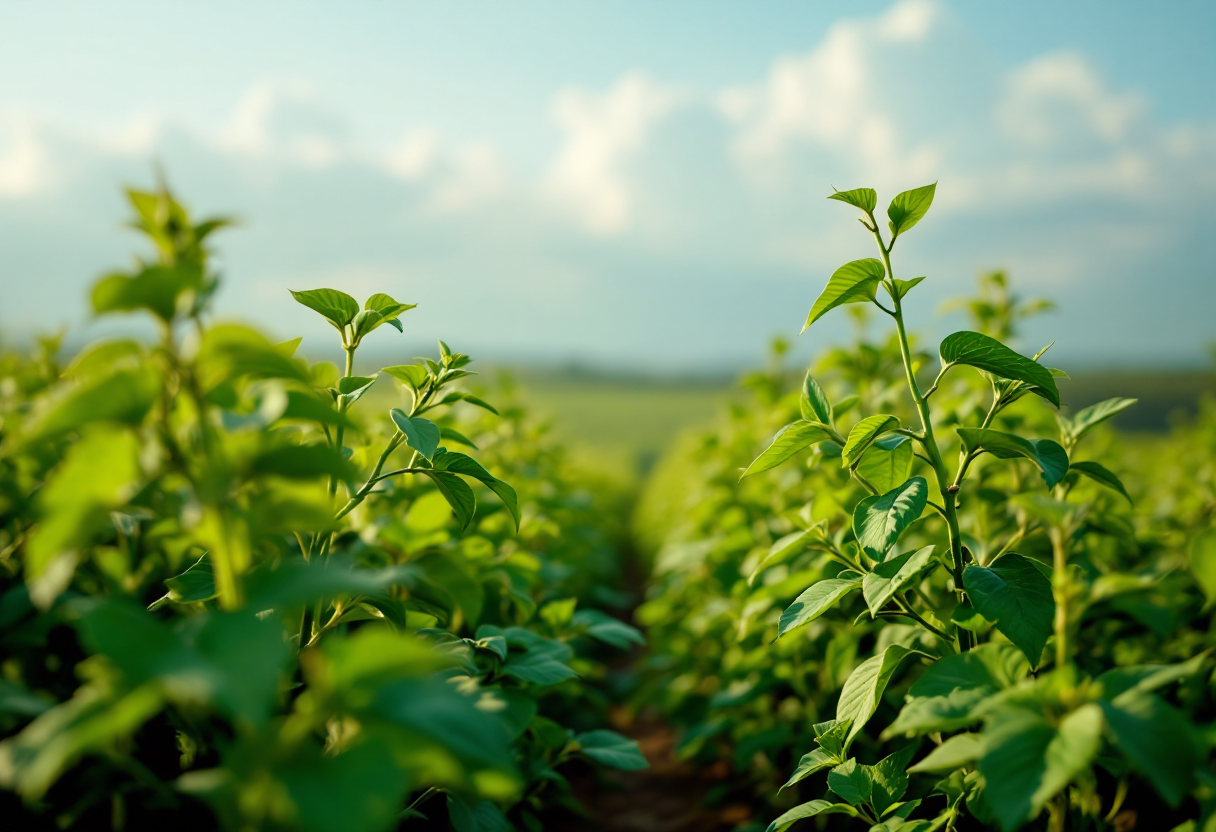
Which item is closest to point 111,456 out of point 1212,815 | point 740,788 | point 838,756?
point 838,756

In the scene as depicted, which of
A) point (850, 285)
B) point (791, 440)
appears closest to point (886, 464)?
point (791, 440)

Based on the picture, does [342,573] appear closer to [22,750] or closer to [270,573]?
[270,573]

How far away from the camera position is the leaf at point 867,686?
1696mm

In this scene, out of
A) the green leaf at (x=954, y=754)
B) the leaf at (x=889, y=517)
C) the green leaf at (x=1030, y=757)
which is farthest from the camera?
the leaf at (x=889, y=517)

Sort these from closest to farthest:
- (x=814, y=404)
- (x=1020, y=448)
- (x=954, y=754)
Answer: (x=954, y=754), (x=1020, y=448), (x=814, y=404)

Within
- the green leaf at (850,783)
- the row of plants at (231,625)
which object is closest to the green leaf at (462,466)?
the row of plants at (231,625)

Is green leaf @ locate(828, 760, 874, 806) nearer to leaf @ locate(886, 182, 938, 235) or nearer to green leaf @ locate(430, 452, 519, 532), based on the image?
green leaf @ locate(430, 452, 519, 532)

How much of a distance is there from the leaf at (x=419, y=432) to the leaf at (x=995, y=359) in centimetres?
128

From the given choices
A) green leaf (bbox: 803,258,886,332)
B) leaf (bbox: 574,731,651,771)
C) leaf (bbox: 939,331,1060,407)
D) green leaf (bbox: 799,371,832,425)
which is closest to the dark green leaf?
green leaf (bbox: 803,258,886,332)

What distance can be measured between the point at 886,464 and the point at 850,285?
479 millimetres

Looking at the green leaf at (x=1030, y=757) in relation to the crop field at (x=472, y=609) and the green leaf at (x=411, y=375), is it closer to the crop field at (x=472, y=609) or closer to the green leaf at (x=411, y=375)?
the crop field at (x=472, y=609)

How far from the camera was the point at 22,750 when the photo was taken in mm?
925

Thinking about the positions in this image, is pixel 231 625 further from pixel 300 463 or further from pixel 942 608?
pixel 942 608

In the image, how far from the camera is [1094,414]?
6.80 feet
